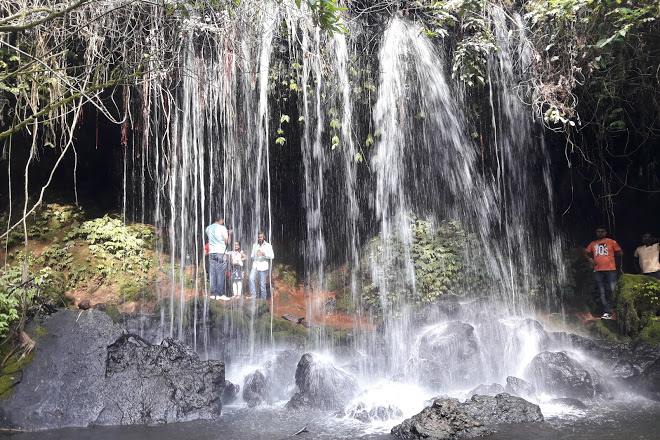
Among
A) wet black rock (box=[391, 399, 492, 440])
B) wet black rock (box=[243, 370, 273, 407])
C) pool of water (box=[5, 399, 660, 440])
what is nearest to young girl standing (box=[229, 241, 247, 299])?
wet black rock (box=[243, 370, 273, 407])

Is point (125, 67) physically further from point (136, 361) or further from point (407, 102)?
point (407, 102)

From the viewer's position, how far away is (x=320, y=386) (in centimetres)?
590

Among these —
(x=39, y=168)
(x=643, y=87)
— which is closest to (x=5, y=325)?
(x=39, y=168)

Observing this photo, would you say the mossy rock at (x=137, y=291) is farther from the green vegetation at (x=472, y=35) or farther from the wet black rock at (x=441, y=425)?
the green vegetation at (x=472, y=35)

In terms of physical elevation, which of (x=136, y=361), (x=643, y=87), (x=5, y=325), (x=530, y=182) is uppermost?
(x=643, y=87)

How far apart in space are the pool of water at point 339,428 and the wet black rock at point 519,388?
42 cm

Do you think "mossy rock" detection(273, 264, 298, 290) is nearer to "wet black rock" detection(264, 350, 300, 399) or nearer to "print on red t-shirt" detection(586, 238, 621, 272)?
"wet black rock" detection(264, 350, 300, 399)

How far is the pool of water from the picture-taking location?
438cm

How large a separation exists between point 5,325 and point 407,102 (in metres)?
7.11

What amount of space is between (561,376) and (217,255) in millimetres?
6315

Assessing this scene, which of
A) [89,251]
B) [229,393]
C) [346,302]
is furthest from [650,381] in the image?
A: [89,251]

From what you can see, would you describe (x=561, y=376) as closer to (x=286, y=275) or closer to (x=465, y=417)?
(x=465, y=417)

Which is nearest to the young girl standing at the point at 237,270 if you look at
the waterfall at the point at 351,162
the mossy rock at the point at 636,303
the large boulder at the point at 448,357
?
the waterfall at the point at 351,162

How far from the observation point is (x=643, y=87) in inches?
273
